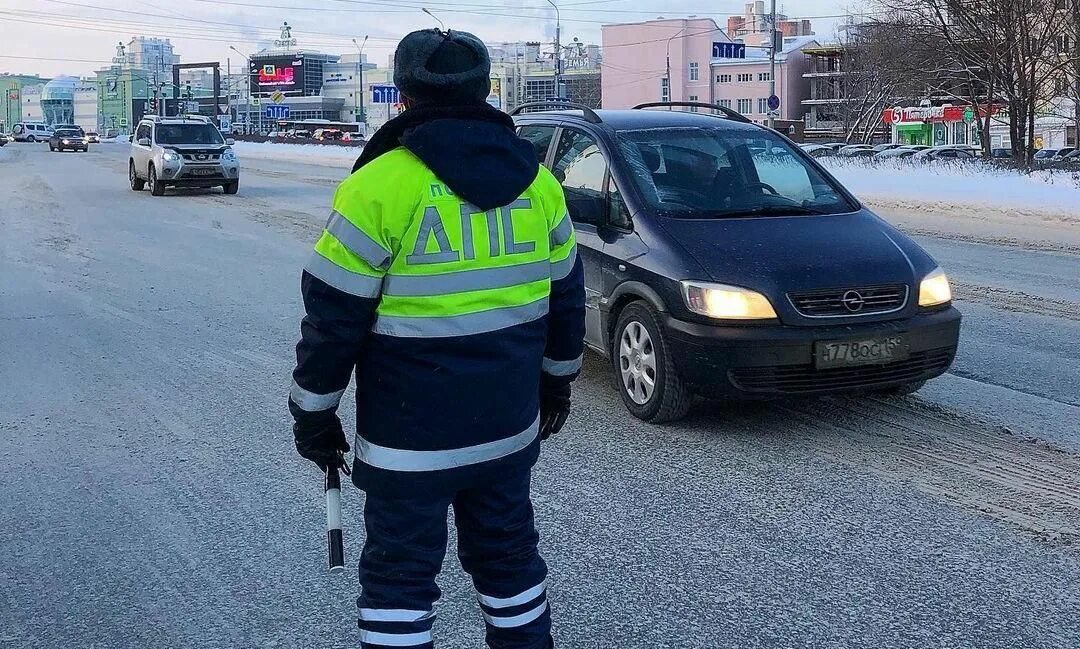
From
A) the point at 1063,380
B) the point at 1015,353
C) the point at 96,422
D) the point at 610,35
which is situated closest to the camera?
the point at 96,422

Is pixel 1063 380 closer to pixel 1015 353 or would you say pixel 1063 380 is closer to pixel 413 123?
pixel 1015 353

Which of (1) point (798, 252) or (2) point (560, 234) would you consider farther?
(1) point (798, 252)

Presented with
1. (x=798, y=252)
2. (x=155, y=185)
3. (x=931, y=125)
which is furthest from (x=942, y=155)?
(x=931, y=125)

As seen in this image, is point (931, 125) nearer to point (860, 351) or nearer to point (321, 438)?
point (860, 351)

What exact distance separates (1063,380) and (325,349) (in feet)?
17.7

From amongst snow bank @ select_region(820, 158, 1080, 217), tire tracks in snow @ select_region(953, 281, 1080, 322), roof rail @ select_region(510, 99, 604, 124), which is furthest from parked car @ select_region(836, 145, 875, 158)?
roof rail @ select_region(510, 99, 604, 124)

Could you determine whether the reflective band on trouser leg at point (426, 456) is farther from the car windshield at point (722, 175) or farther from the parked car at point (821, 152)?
the parked car at point (821, 152)

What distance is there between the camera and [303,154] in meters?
51.5

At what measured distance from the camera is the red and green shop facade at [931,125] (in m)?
78.6

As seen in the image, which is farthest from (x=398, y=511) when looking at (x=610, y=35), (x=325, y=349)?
(x=610, y=35)

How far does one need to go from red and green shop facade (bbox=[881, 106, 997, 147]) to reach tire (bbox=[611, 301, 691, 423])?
246 ft

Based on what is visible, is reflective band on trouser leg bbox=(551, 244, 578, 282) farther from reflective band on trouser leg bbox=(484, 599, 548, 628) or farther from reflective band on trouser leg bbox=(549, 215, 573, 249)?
reflective band on trouser leg bbox=(484, 599, 548, 628)

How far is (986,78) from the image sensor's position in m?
30.7

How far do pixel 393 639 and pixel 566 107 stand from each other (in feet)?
18.1
